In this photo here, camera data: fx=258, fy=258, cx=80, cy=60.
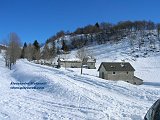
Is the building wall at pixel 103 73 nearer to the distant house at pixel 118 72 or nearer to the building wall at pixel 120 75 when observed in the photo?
the distant house at pixel 118 72

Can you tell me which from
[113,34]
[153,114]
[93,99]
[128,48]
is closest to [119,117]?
[93,99]

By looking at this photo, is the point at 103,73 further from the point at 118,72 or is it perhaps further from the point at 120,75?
the point at 120,75

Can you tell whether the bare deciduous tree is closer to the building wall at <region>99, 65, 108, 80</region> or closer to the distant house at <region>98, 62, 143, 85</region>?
the building wall at <region>99, 65, 108, 80</region>

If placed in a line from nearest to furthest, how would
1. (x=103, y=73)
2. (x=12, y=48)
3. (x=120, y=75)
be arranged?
(x=120, y=75) < (x=103, y=73) < (x=12, y=48)

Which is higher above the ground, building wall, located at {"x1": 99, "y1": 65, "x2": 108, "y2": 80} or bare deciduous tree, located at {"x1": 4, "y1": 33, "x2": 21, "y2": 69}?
bare deciduous tree, located at {"x1": 4, "y1": 33, "x2": 21, "y2": 69}

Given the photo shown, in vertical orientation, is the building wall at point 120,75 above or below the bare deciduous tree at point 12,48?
below

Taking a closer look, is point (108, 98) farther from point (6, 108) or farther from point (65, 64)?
point (65, 64)

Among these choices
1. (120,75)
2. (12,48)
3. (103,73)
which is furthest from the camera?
(12,48)

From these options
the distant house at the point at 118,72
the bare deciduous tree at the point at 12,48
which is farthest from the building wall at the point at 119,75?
the bare deciduous tree at the point at 12,48

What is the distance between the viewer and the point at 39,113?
13320mm

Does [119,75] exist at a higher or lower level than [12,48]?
lower

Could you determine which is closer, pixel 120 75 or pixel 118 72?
pixel 120 75

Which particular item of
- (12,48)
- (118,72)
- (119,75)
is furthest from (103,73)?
(12,48)

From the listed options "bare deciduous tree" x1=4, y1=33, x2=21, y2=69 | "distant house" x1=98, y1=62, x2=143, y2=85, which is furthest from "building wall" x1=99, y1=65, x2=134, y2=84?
"bare deciduous tree" x1=4, y1=33, x2=21, y2=69
